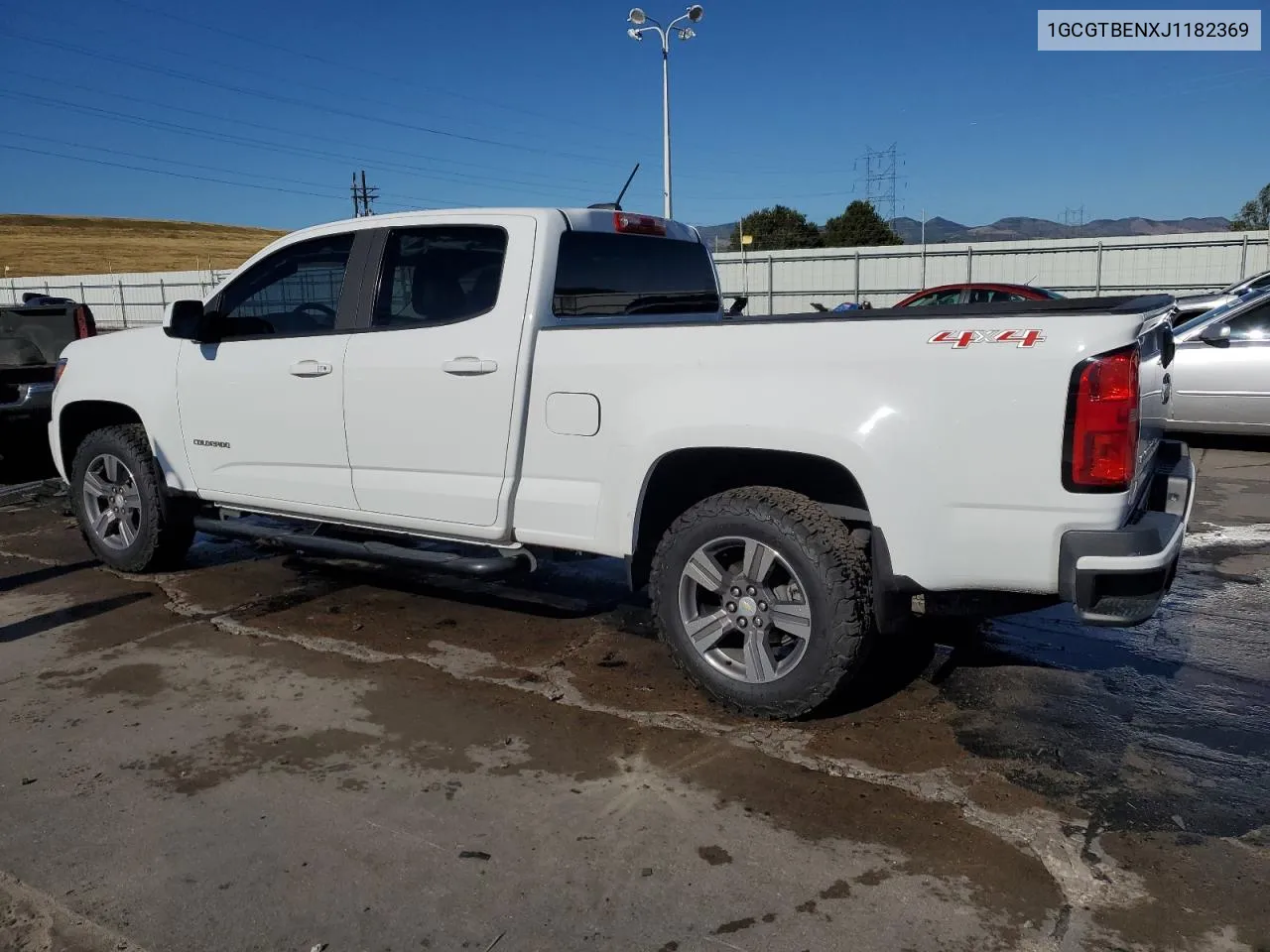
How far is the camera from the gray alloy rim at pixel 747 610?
3799mm

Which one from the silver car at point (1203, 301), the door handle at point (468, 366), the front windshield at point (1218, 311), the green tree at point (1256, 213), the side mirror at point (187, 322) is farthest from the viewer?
the green tree at point (1256, 213)

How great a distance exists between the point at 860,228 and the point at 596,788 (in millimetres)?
62391

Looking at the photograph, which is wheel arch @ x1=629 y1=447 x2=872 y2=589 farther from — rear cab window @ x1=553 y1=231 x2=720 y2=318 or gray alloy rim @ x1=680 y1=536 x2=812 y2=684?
rear cab window @ x1=553 y1=231 x2=720 y2=318

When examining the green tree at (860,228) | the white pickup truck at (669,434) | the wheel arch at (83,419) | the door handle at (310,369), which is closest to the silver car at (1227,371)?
the white pickup truck at (669,434)

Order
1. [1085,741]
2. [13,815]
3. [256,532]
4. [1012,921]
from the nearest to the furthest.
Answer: [1012,921] → [13,815] → [1085,741] → [256,532]

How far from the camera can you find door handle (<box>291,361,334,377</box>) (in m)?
4.88

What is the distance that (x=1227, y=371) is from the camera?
375 inches

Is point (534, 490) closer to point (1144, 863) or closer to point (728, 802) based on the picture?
point (728, 802)

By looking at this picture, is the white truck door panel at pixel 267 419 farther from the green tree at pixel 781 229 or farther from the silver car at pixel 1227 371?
the green tree at pixel 781 229

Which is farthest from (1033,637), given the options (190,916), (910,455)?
(190,916)

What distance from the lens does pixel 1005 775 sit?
3.49 meters

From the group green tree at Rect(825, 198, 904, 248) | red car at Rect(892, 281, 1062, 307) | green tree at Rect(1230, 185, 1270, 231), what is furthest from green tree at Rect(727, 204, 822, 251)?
red car at Rect(892, 281, 1062, 307)

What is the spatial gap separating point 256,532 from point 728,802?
3111 millimetres

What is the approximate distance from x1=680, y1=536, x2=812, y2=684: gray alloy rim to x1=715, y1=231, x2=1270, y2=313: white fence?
2212cm
